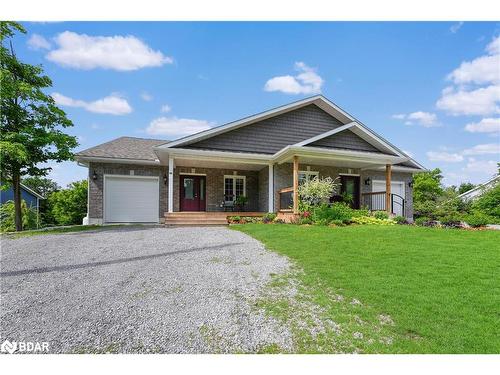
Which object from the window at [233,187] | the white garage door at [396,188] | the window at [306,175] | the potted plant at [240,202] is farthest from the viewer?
the white garage door at [396,188]

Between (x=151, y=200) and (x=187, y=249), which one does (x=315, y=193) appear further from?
(x=151, y=200)

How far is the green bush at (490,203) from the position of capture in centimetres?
1662

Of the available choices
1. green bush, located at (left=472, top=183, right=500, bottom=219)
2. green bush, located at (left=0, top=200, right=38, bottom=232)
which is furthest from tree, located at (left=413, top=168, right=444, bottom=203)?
green bush, located at (left=0, top=200, right=38, bottom=232)

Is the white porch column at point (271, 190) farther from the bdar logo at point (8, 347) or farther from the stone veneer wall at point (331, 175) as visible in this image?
the bdar logo at point (8, 347)

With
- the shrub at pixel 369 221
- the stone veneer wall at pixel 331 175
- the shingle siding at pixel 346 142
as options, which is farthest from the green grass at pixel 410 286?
the shingle siding at pixel 346 142

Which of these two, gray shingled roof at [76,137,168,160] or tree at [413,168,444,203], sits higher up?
gray shingled roof at [76,137,168,160]

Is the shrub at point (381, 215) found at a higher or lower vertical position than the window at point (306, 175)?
lower

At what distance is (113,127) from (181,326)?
16070mm

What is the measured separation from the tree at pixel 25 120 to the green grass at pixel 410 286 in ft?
31.3

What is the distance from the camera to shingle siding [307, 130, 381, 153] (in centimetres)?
1308

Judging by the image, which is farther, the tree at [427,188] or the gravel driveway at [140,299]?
Answer: the tree at [427,188]

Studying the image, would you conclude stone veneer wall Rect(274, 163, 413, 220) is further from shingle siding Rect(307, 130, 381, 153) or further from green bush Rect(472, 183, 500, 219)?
green bush Rect(472, 183, 500, 219)

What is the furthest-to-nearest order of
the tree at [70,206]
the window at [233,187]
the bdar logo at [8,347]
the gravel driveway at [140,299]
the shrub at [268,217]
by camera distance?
the tree at [70,206], the window at [233,187], the shrub at [268,217], the gravel driveway at [140,299], the bdar logo at [8,347]

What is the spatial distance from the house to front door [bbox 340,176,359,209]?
54mm
